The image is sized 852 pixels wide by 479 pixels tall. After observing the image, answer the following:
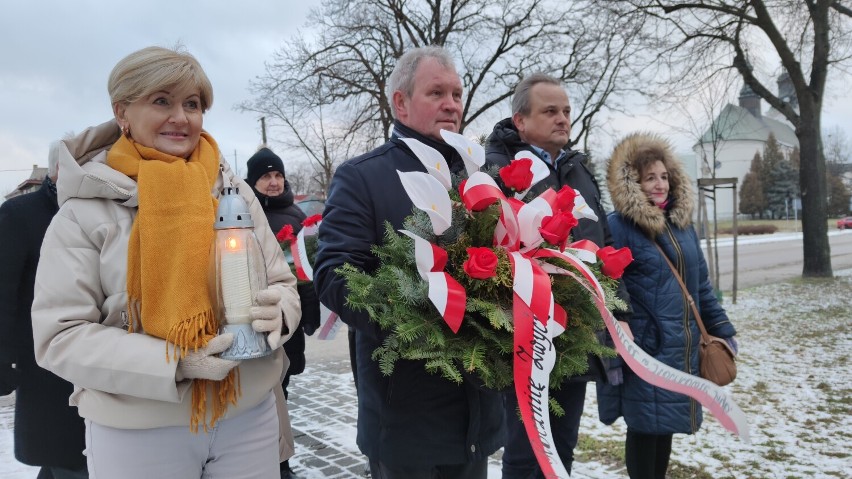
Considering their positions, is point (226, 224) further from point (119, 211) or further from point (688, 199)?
point (688, 199)

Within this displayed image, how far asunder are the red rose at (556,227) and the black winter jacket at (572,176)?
1183 millimetres

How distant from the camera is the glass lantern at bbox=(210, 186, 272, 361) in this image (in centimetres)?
168

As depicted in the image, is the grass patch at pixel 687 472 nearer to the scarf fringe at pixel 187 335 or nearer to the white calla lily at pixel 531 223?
the white calla lily at pixel 531 223

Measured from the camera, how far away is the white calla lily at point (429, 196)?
1677 millimetres

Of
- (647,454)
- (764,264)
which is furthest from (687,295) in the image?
(764,264)

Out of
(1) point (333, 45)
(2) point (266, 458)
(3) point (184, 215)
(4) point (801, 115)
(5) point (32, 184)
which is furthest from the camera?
(1) point (333, 45)

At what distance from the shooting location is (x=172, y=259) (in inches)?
70.4

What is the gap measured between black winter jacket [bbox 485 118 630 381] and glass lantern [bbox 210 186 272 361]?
5.10 ft

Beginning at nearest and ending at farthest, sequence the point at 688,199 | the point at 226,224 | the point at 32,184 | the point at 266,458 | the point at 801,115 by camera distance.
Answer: the point at 226,224 → the point at 266,458 → the point at 32,184 → the point at 688,199 → the point at 801,115

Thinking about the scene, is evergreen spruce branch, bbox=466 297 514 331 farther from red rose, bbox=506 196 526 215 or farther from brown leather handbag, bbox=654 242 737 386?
brown leather handbag, bbox=654 242 737 386

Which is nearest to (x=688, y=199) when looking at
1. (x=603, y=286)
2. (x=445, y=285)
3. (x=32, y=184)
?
(x=603, y=286)

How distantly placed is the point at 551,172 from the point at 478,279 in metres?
1.60

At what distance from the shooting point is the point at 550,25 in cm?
1756

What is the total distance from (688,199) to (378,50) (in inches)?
596
